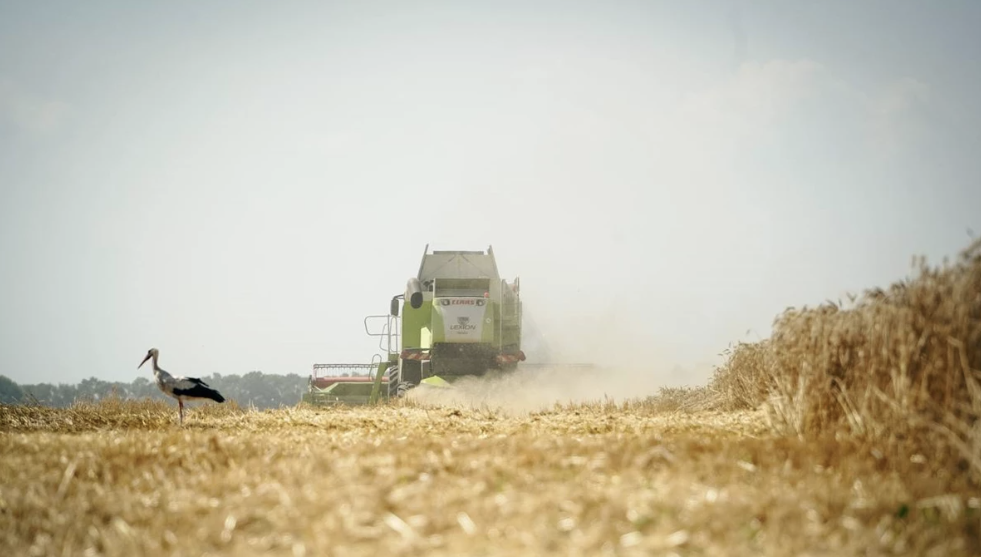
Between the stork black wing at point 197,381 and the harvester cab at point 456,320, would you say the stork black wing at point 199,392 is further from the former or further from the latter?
the harvester cab at point 456,320

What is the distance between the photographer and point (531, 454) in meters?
6.67

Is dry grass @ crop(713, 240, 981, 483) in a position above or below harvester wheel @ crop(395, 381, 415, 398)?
above

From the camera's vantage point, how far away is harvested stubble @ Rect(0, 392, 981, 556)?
4410mm

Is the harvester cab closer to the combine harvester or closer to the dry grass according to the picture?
the combine harvester

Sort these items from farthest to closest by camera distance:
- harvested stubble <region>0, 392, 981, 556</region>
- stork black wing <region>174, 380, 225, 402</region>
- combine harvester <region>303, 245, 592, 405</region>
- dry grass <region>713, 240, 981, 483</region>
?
combine harvester <region>303, 245, 592, 405</region> → stork black wing <region>174, 380, 225, 402</region> → dry grass <region>713, 240, 981, 483</region> → harvested stubble <region>0, 392, 981, 556</region>

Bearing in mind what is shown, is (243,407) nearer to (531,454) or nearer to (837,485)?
(531,454)

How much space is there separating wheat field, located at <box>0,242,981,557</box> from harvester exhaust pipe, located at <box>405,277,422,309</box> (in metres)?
12.3

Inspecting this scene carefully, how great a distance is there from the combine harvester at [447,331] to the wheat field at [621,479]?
11.7 m

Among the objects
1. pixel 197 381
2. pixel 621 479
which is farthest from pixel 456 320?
pixel 621 479

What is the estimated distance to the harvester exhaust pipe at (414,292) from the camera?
73.4 feet

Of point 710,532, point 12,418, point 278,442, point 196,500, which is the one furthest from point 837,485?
point 12,418

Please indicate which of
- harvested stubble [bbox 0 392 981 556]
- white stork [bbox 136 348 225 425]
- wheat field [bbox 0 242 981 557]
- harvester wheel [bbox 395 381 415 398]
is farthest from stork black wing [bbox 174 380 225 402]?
harvester wheel [bbox 395 381 415 398]

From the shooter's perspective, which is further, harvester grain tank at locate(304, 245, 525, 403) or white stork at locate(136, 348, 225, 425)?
harvester grain tank at locate(304, 245, 525, 403)

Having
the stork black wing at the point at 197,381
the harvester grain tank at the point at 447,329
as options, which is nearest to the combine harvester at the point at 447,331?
the harvester grain tank at the point at 447,329
